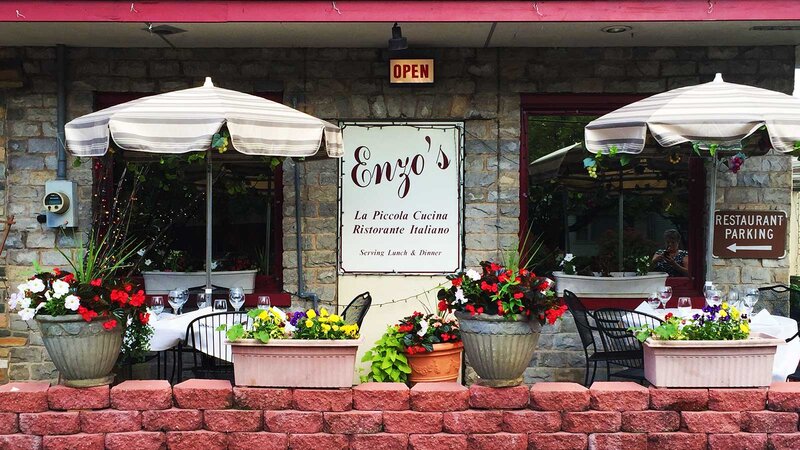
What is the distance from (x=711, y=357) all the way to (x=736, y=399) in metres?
0.29

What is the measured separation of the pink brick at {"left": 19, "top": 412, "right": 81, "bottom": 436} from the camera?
200 inches

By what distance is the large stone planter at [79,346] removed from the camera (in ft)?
16.5

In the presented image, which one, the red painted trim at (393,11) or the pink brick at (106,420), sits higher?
the red painted trim at (393,11)

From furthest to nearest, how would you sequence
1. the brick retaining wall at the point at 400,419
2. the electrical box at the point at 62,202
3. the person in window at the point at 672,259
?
the person in window at the point at 672,259 < the electrical box at the point at 62,202 < the brick retaining wall at the point at 400,419

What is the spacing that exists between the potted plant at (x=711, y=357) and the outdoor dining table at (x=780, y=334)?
539 millimetres

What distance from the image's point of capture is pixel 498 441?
509cm

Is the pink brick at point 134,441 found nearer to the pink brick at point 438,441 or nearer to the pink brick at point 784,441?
the pink brick at point 438,441

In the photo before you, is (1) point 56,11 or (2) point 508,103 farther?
(2) point 508,103

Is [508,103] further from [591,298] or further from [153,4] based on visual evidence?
[153,4]

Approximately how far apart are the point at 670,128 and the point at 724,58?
2.32 metres

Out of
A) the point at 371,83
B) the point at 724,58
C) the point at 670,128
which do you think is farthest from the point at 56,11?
the point at 724,58

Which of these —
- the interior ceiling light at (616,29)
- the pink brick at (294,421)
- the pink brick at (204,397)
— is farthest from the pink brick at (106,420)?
the interior ceiling light at (616,29)

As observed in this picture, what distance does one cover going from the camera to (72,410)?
5.12 m

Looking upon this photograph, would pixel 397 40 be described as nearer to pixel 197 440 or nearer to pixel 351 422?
pixel 351 422
